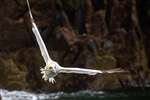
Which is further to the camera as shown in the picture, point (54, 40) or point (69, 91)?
point (54, 40)

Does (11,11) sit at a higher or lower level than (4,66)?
higher

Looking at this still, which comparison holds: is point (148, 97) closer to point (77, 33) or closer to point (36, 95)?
point (36, 95)

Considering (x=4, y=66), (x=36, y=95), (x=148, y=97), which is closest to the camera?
(x=148, y=97)

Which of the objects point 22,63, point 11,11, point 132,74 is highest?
point 11,11

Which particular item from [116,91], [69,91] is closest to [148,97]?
[116,91]

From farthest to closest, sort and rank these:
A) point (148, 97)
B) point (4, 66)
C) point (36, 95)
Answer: point (4, 66), point (36, 95), point (148, 97)

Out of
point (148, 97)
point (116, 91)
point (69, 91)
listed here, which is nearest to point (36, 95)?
point (69, 91)
